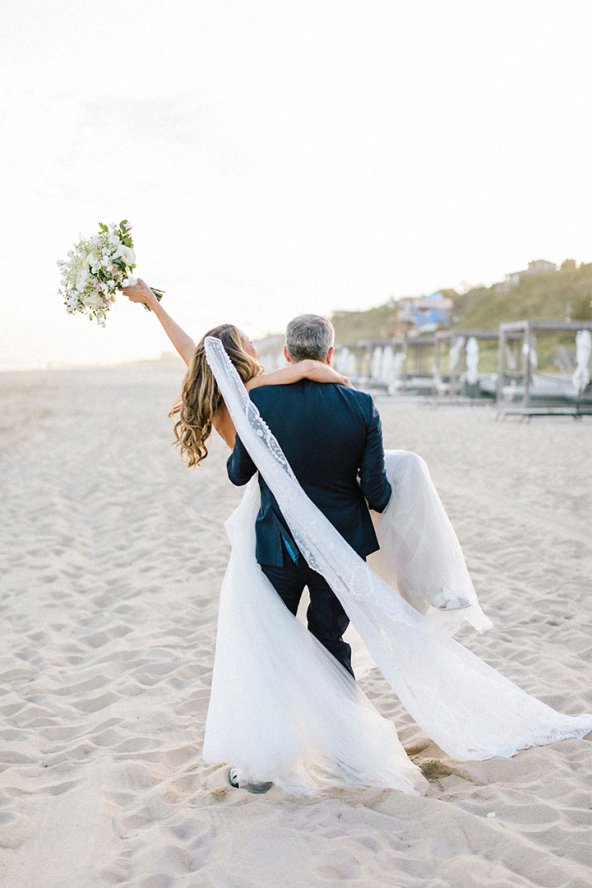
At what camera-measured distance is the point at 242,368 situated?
282 cm

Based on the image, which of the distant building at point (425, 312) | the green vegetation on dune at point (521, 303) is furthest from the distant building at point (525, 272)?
the distant building at point (425, 312)

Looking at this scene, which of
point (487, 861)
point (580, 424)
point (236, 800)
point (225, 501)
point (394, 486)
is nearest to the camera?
point (487, 861)

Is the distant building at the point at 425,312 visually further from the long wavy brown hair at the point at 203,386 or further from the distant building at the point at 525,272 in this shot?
the long wavy brown hair at the point at 203,386

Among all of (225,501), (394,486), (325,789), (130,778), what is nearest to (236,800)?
(325,789)

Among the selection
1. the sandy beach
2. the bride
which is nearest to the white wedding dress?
the bride

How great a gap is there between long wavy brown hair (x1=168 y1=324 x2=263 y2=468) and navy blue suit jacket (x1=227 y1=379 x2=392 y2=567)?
0.54ft

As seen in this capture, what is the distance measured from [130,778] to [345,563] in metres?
1.24

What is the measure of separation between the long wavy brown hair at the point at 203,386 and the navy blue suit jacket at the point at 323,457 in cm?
16

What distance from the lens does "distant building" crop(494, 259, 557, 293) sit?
7367 cm

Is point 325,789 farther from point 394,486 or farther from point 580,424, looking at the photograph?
point 580,424

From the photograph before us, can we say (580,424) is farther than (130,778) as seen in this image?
Yes

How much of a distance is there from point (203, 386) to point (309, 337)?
1.45ft

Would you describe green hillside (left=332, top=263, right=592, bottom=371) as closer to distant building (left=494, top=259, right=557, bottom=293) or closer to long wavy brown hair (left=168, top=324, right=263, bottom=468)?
distant building (left=494, top=259, right=557, bottom=293)

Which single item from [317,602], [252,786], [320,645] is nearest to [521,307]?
[317,602]
